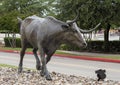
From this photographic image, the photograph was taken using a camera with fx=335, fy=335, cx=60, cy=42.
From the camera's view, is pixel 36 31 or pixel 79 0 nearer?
pixel 36 31

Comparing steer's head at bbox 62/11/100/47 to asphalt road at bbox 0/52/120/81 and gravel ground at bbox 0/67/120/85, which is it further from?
asphalt road at bbox 0/52/120/81

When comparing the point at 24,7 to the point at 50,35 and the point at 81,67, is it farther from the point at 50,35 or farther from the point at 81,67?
the point at 50,35

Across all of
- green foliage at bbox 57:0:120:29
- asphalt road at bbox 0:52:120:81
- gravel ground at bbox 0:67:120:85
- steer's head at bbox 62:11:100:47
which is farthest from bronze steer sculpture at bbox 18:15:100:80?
green foliage at bbox 57:0:120:29

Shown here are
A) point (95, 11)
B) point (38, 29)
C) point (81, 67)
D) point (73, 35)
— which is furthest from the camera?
point (95, 11)

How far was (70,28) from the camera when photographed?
30.5ft

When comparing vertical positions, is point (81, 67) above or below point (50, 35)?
below

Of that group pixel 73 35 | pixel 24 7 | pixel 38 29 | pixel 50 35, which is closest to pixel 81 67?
pixel 38 29

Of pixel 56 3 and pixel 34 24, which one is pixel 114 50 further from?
pixel 34 24

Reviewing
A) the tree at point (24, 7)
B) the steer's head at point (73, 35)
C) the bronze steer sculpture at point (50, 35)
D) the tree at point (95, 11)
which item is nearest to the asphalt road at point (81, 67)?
the bronze steer sculpture at point (50, 35)

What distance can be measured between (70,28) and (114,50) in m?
19.1

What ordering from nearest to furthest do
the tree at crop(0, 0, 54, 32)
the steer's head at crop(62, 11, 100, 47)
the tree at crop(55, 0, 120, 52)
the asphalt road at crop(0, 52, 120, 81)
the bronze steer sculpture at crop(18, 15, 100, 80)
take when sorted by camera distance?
1. the steer's head at crop(62, 11, 100, 47)
2. the bronze steer sculpture at crop(18, 15, 100, 80)
3. the asphalt road at crop(0, 52, 120, 81)
4. the tree at crop(55, 0, 120, 52)
5. the tree at crop(0, 0, 54, 32)

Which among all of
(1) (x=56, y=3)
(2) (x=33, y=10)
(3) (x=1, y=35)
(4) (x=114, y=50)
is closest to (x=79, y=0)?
(1) (x=56, y=3)

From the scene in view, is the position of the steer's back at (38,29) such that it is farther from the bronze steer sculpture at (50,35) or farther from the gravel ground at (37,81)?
the gravel ground at (37,81)

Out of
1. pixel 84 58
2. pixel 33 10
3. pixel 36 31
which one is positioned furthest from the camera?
pixel 33 10
